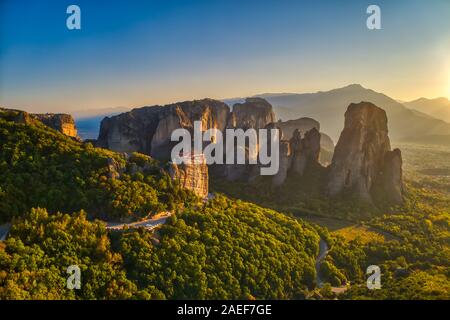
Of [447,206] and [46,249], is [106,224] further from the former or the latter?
[447,206]

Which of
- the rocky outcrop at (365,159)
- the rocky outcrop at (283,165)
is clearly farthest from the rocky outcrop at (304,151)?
the rocky outcrop at (365,159)

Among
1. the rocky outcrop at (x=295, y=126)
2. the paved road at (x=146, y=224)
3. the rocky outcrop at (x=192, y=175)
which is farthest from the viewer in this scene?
the rocky outcrop at (x=295, y=126)

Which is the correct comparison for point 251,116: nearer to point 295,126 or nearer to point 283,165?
point 283,165

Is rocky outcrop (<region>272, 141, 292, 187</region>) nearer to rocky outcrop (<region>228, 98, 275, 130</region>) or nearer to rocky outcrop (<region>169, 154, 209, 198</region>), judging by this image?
rocky outcrop (<region>228, 98, 275, 130</region>)

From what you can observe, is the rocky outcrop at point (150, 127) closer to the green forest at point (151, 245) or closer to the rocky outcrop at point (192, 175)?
the rocky outcrop at point (192, 175)

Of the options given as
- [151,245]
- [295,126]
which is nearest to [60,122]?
[151,245]
